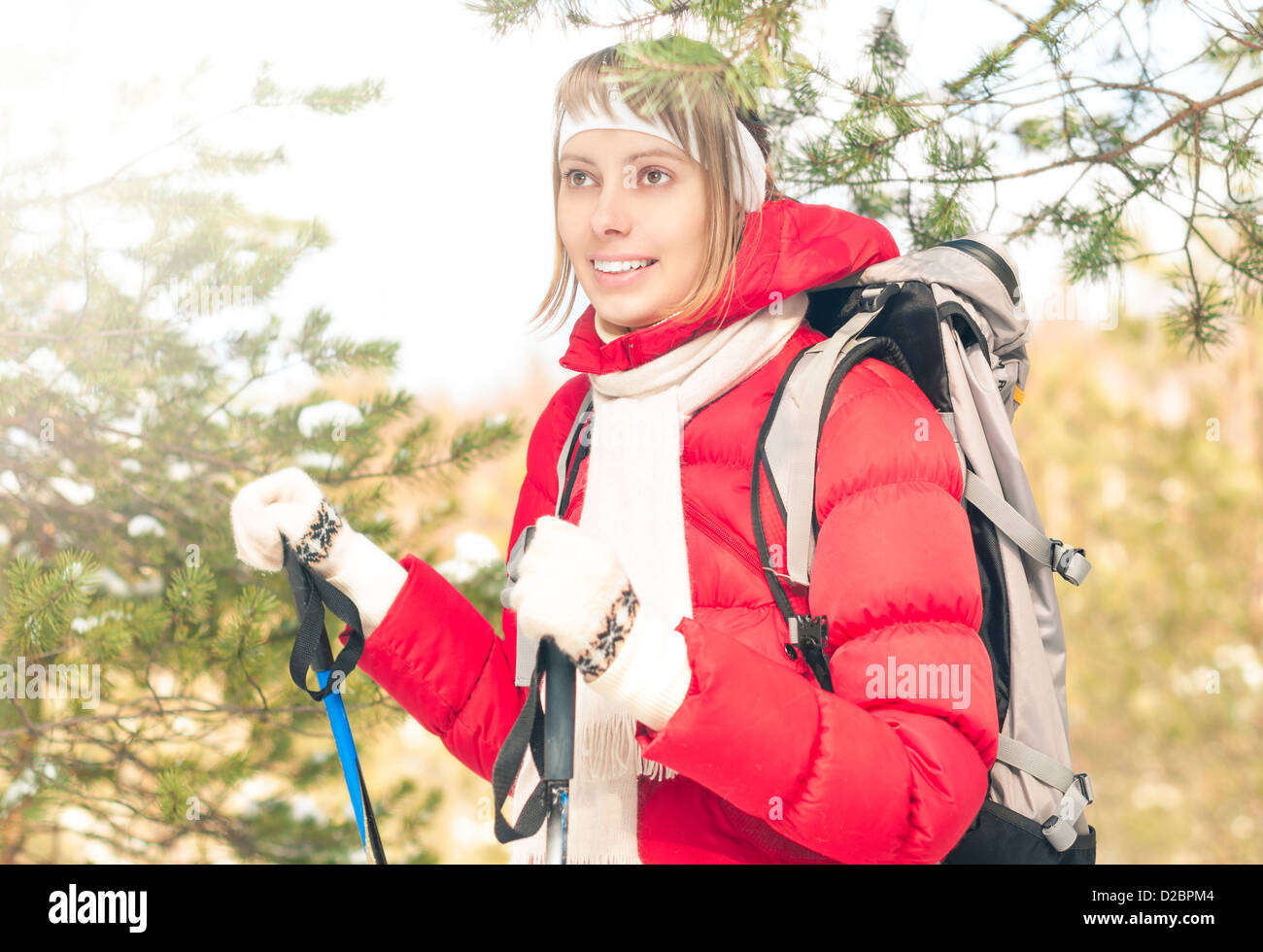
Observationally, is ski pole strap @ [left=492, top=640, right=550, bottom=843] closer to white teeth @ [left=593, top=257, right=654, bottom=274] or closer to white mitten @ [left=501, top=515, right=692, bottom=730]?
white mitten @ [left=501, top=515, right=692, bottom=730]

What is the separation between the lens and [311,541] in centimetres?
110

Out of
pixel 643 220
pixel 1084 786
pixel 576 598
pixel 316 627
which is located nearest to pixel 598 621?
pixel 576 598

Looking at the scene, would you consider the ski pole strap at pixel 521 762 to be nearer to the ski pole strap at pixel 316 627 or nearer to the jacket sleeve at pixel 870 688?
the jacket sleeve at pixel 870 688

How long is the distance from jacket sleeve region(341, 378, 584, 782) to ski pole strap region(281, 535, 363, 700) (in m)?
0.05

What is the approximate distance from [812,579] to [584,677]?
0.28 metres

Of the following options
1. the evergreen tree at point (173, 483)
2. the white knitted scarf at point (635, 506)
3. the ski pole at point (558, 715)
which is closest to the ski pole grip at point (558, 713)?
the ski pole at point (558, 715)

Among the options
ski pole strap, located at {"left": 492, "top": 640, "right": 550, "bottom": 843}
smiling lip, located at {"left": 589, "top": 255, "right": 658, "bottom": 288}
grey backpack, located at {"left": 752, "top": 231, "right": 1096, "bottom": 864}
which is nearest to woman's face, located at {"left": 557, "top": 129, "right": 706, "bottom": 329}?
smiling lip, located at {"left": 589, "top": 255, "right": 658, "bottom": 288}

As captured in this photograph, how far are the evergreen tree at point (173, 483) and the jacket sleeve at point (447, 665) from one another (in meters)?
0.60

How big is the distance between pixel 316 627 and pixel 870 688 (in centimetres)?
62

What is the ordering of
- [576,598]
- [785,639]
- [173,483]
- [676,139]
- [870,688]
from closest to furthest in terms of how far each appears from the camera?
[576,598]
[870,688]
[785,639]
[676,139]
[173,483]

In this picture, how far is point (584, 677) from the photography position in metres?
0.84

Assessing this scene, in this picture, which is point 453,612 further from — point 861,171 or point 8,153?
point 8,153

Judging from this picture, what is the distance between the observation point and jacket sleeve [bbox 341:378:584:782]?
1190 millimetres

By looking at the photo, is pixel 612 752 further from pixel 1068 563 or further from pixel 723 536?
pixel 1068 563
